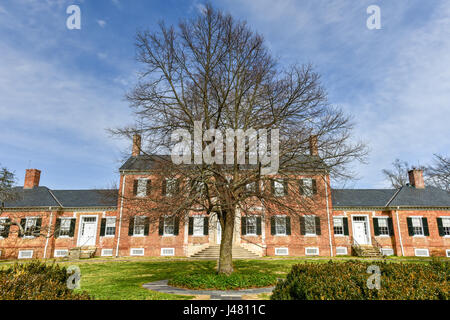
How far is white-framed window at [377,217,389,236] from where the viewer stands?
955 inches

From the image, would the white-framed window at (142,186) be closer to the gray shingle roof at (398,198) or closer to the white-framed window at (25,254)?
the gray shingle roof at (398,198)

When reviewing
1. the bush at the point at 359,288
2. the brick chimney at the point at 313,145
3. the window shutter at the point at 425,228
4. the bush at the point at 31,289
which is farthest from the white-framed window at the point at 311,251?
the bush at the point at 31,289

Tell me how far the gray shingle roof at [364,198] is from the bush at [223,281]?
53.5ft

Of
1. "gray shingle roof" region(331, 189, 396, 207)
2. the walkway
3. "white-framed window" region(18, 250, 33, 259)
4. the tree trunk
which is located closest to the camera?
the walkway

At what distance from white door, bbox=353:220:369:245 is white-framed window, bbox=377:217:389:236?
1.15 meters

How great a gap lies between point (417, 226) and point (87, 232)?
92.0 feet

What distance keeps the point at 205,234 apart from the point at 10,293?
20.2 meters

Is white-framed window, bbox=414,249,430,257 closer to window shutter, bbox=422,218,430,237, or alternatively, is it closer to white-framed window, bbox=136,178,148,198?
window shutter, bbox=422,218,430,237

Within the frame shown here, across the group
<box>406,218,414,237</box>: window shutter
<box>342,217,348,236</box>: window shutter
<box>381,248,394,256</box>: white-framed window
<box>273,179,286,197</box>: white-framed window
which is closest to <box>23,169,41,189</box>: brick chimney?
<box>273,179,286,197</box>: white-framed window

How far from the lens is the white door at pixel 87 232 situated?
24.4m

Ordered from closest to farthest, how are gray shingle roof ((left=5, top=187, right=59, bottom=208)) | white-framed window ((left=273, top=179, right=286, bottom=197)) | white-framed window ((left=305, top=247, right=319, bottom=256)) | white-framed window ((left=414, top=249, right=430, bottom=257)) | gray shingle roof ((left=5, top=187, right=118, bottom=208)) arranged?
1. white-framed window ((left=273, top=179, right=286, bottom=197))
2. white-framed window ((left=305, top=247, right=319, bottom=256))
3. white-framed window ((left=414, top=249, right=430, bottom=257))
4. gray shingle roof ((left=5, top=187, right=59, bottom=208))
5. gray shingle roof ((left=5, top=187, right=118, bottom=208))

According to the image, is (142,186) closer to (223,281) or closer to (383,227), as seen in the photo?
(223,281)

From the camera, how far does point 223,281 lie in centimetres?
987
